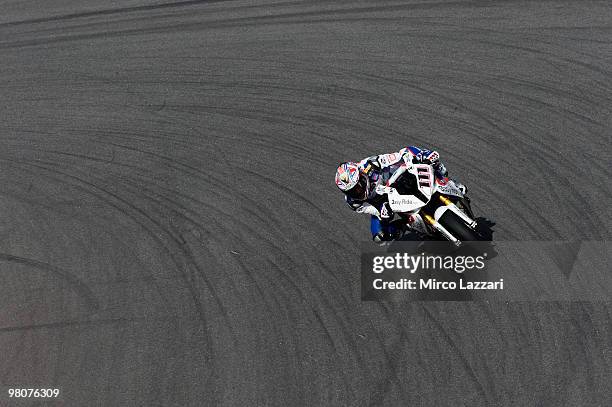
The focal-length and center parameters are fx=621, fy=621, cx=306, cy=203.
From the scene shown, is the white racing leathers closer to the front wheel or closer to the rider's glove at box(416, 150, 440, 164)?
the rider's glove at box(416, 150, 440, 164)

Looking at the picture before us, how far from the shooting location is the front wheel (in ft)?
31.7

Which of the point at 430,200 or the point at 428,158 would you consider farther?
the point at 428,158

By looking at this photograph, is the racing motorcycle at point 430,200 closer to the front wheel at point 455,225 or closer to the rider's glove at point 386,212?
the front wheel at point 455,225

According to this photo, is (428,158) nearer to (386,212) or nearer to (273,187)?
(386,212)

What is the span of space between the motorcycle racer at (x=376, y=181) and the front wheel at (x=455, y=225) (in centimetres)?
75

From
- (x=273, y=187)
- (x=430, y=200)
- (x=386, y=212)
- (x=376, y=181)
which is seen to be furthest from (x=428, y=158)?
(x=273, y=187)

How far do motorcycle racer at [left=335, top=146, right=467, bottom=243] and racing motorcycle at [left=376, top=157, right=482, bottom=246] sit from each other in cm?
18

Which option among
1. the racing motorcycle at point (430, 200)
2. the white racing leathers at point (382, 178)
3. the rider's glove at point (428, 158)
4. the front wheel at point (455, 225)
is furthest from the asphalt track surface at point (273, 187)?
the rider's glove at point (428, 158)

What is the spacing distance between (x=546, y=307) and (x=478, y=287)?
1105 mm

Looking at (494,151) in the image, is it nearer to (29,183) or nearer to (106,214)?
(106,214)

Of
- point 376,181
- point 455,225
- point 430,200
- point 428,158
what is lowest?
point 455,225

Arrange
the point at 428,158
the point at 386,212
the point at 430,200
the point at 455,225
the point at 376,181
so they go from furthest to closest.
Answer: the point at 376,181 < the point at 428,158 < the point at 386,212 < the point at 430,200 < the point at 455,225

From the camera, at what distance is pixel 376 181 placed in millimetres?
10398

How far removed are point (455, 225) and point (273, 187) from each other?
4.22 m
